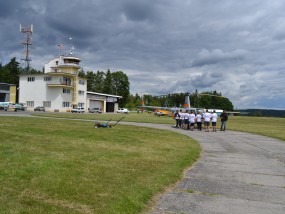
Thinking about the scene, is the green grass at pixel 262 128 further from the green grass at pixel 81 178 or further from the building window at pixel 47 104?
the building window at pixel 47 104

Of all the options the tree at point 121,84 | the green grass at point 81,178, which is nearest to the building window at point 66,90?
the tree at point 121,84

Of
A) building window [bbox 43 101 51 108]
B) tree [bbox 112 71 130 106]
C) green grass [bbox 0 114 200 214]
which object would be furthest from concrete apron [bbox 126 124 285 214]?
tree [bbox 112 71 130 106]

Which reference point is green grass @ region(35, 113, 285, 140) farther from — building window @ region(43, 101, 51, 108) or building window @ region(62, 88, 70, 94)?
building window @ region(62, 88, 70, 94)

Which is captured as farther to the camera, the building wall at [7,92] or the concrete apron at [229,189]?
the building wall at [7,92]

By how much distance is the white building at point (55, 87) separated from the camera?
3039 inches

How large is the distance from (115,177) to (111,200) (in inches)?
69.1

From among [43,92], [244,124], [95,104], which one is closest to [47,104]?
[43,92]

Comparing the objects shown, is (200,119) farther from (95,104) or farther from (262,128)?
(95,104)

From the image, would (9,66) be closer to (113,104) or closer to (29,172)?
(113,104)

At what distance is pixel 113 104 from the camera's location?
10456cm

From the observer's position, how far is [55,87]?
77.8 metres

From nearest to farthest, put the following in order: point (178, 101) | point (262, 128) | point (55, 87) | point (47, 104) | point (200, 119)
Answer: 1. point (200, 119)
2. point (262, 128)
3. point (47, 104)
4. point (55, 87)
5. point (178, 101)

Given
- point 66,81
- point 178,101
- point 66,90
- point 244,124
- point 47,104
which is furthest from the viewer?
point 178,101

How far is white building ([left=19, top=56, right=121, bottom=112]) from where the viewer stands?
7719 cm
